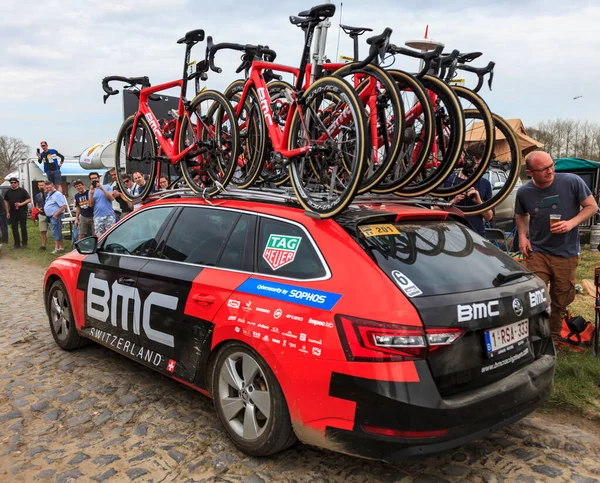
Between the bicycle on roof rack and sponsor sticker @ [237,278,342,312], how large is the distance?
1.16 m

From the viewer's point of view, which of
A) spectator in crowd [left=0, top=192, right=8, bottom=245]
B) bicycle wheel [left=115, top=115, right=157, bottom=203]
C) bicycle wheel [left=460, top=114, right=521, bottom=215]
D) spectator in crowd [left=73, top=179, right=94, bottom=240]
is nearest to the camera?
bicycle wheel [left=460, top=114, right=521, bottom=215]

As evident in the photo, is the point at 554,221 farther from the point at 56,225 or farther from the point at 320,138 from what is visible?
the point at 56,225

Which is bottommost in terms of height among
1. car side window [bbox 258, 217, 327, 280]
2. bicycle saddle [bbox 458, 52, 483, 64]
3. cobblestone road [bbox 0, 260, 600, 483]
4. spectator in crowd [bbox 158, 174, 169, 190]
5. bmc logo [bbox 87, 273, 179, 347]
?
cobblestone road [bbox 0, 260, 600, 483]

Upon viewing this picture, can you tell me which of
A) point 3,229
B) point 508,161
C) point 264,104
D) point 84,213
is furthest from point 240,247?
point 3,229

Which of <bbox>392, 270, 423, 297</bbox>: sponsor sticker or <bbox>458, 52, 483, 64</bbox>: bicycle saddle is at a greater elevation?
<bbox>458, 52, 483, 64</bbox>: bicycle saddle

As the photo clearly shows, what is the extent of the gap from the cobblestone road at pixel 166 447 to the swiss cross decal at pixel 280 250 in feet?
3.94

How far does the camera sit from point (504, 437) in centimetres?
342

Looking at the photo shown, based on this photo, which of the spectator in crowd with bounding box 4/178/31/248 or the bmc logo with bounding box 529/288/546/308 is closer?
the bmc logo with bounding box 529/288/546/308

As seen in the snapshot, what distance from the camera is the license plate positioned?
2723 mm

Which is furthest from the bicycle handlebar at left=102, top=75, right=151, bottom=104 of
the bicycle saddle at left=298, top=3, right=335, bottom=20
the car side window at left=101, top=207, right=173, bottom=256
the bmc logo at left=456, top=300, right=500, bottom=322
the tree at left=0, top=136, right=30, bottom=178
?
the tree at left=0, top=136, right=30, bottom=178

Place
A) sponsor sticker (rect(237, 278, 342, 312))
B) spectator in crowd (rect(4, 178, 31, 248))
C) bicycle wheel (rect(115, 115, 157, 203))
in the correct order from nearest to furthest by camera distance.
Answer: sponsor sticker (rect(237, 278, 342, 312)) → bicycle wheel (rect(115, 115, 157, 203)) → spectator in crowd (rect(4, 178, 31, 248))

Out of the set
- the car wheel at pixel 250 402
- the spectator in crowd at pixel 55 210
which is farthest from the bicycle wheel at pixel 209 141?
the spectator in crowd at pixel 55 210

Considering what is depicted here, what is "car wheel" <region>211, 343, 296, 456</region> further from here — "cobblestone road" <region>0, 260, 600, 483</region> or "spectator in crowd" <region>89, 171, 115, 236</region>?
"spectator in crowd" <region>89, 171, 115, 236</region>

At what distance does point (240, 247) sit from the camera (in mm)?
3420
